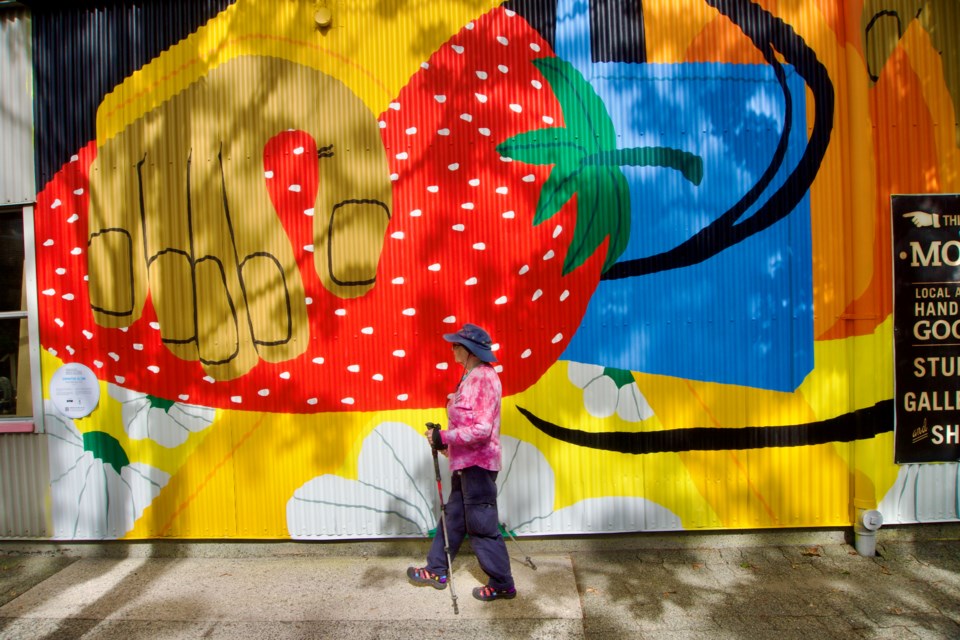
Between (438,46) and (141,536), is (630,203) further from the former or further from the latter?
(141,536)

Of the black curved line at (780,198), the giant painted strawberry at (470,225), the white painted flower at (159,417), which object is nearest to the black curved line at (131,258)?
the white painted flower at (159,417)

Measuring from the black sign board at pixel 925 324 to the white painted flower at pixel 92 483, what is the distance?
6.27m

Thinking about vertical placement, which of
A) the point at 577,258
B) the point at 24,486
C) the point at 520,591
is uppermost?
the point at 577,258

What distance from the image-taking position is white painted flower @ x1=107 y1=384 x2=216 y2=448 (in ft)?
17.4

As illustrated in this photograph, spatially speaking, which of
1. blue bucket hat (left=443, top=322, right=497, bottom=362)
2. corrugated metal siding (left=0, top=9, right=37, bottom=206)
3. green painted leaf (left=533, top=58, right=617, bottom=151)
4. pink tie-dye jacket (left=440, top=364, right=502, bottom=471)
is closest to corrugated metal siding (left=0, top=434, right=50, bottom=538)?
corrugated metal siding (left=0, top=9, right=37, bottom=206)

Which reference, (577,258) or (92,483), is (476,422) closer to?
(577,258)

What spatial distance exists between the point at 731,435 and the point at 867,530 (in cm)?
128

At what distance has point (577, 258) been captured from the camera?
5160 millimetres

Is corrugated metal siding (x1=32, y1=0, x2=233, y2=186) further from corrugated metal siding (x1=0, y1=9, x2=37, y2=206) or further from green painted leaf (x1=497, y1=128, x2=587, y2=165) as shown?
green painted leaf (x1=497, y1=128, x2=587, y2=165)

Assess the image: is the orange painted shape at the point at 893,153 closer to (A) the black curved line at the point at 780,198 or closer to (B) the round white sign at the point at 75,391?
(A) the black curved line at the point at 780,198

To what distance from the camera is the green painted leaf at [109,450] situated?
17.7ft

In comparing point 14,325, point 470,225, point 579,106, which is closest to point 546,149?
point 579,106

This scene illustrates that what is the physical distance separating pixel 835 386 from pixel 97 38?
22.9ft

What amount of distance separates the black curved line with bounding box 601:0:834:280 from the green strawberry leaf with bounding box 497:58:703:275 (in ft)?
1.07
